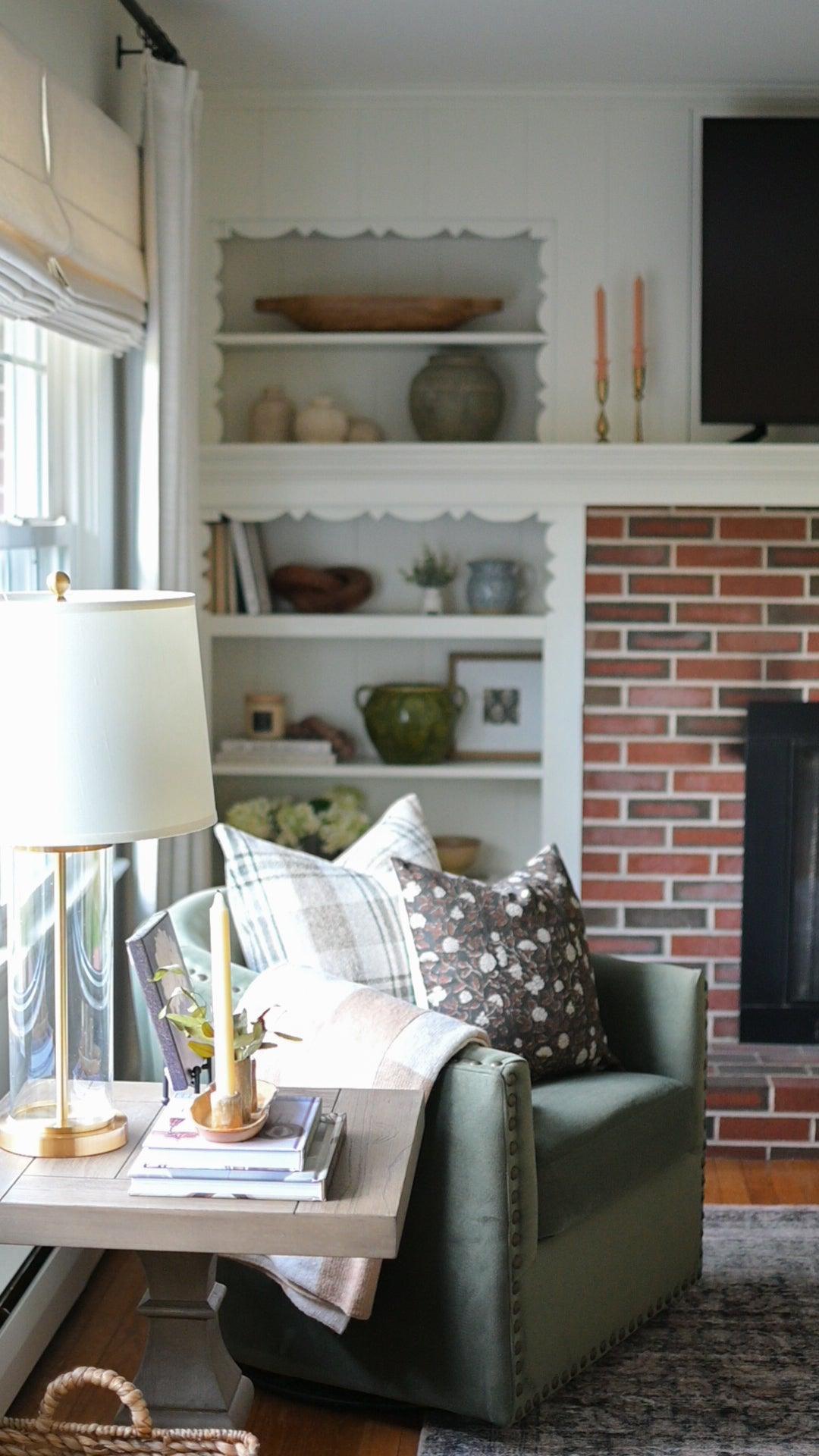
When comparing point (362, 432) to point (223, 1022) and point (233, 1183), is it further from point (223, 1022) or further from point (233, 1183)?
point (233, 1183)

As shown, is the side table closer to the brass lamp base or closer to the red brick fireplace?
the brass lamp base

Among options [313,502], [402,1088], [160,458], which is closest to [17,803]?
[402,1088]

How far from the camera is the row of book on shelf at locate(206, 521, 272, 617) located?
13.0 ft

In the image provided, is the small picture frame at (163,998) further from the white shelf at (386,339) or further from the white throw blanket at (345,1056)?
the white shelf at (386,339)

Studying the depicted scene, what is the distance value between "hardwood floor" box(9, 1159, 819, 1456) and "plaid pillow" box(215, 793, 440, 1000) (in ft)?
2.24

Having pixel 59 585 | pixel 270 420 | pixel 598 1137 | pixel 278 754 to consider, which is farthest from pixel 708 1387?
pixel 270 420

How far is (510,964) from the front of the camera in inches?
99.0

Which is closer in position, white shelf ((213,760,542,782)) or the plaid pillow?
the plaid pillow

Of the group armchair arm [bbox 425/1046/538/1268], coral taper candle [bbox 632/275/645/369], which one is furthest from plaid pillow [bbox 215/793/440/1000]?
coral taper candle [bbox 632/275/645/369]

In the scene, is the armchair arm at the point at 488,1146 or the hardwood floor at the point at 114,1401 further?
the hardwood floor at the point at 114,1401

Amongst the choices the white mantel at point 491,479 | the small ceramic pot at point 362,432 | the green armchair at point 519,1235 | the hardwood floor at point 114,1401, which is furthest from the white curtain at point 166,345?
the green armchair at point 519,1235

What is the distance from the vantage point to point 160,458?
3.32 m

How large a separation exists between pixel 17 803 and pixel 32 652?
6.9 inches

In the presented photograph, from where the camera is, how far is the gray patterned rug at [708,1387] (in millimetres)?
2350
